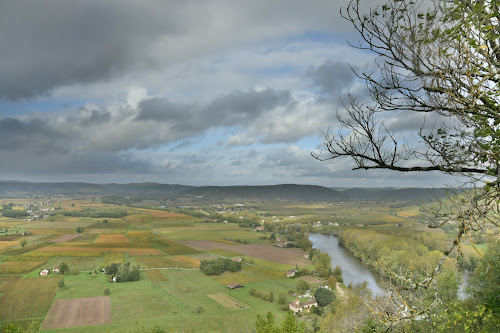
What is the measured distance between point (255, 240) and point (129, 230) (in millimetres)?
36750

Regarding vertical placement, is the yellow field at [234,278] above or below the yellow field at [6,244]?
below

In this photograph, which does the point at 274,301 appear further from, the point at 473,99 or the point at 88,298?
the point at 473,99

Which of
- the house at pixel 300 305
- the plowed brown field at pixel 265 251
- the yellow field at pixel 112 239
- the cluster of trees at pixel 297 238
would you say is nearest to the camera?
the house at pixel 300 305

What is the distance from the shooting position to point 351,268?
50000mm

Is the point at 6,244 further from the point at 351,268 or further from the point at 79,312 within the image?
the point at 351,268

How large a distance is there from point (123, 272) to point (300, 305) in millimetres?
29219

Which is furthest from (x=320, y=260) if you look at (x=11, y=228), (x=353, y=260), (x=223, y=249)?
(x=11, y=228)

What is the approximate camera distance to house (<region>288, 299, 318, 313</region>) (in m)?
36.3

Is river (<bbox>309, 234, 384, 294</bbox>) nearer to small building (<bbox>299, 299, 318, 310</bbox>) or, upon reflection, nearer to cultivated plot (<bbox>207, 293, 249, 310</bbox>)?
small building (<bbox>299, 299, 318, 310</bbox>)

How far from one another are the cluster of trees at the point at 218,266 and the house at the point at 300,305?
63.6 ft

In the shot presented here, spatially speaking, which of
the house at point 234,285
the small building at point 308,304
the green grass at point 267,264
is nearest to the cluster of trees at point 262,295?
the house at point 234,285

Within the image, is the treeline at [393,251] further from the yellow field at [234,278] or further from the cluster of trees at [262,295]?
the yellow field at [234,278]

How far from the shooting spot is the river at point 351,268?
4176 cm

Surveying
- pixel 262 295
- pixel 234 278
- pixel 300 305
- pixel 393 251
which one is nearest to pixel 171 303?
pixel 262 295
